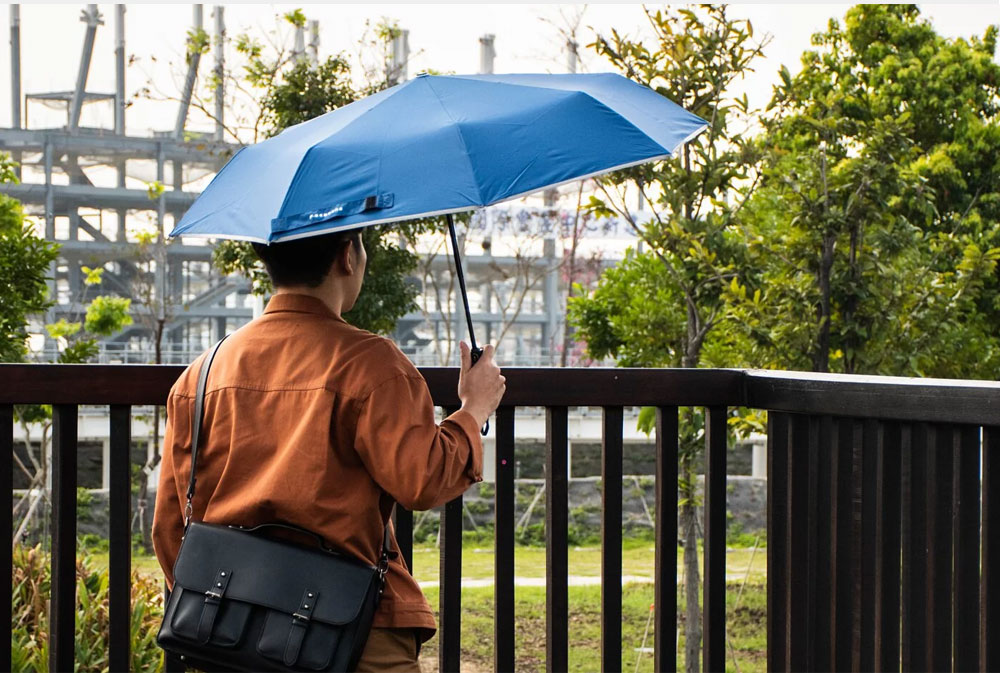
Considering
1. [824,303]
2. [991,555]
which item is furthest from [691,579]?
[991,555]

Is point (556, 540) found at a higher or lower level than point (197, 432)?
lower

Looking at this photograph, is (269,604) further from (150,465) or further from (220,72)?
(220,72)

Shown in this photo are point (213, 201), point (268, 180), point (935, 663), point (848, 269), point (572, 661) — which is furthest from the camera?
point (572, 661)

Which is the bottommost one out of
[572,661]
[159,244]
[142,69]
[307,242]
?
[572,661]

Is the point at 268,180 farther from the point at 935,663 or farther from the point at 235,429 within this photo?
the point at 935,663

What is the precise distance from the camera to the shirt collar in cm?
142

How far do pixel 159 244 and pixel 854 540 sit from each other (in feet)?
35.9

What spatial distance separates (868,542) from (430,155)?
1.15 metres

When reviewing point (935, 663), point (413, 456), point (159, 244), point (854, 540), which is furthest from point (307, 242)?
point (159, 244)

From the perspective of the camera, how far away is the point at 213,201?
1.53 meters

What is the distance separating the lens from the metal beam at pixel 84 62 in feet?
43.6

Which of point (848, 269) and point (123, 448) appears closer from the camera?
point (123, 448)

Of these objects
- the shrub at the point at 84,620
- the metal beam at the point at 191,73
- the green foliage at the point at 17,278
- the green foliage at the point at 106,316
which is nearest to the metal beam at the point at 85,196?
the metal beam at the point at 191,73

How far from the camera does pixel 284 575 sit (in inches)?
52.7
